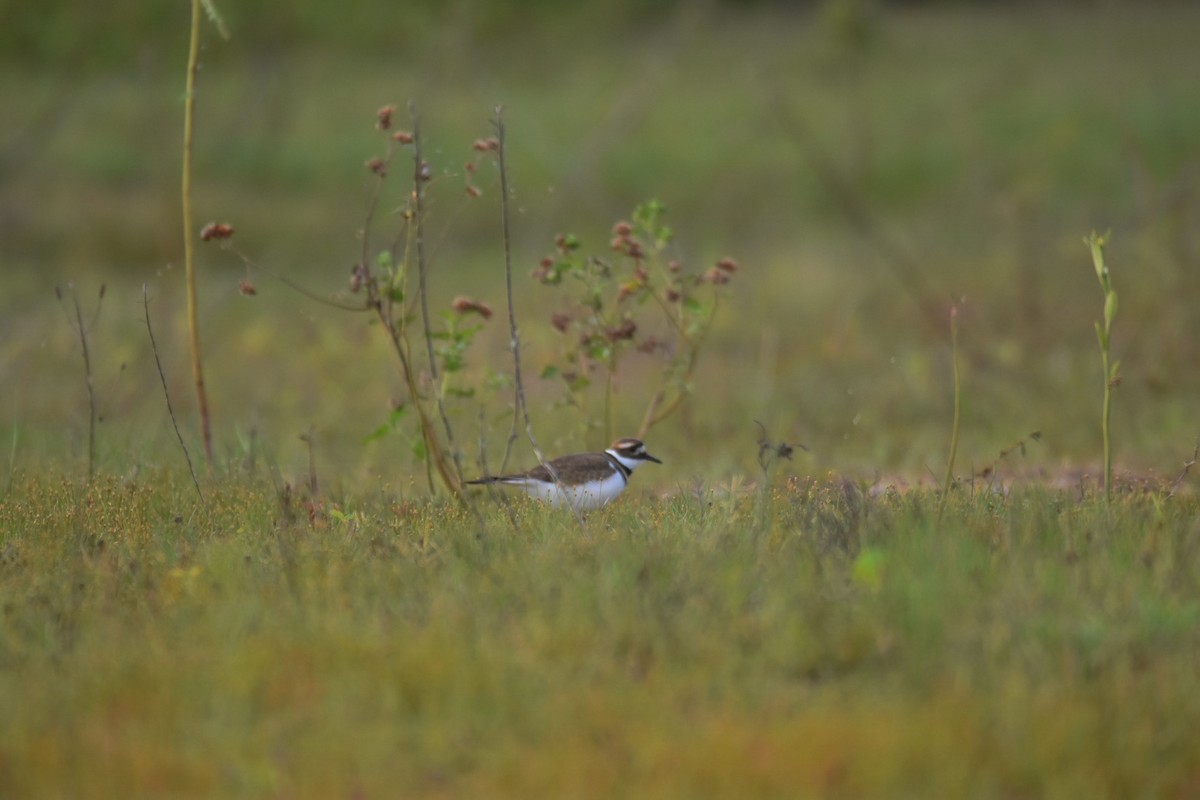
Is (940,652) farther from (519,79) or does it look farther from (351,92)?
(519,79)

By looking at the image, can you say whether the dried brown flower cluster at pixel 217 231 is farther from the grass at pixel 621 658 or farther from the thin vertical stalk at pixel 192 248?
the grass at pixel 621 658

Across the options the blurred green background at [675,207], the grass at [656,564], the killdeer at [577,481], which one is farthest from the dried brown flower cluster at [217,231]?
the killdeer at [577,481]

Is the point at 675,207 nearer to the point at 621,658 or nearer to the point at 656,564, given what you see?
the point at 656,564

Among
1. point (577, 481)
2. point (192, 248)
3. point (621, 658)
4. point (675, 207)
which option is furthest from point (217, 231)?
point (675, 207)

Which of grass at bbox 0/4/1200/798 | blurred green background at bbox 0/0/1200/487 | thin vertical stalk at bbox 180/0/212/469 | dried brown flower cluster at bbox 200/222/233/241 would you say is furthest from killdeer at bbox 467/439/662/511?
thin vertical stalk at bbox 180/0/212/469

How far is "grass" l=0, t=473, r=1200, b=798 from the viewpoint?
350 centimetres

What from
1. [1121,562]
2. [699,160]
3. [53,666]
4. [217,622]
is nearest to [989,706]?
[1121,562]

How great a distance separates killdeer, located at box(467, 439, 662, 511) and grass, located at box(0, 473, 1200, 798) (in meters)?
0.54

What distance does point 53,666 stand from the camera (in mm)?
4168

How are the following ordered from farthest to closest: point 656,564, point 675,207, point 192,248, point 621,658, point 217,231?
point 675,207, point 192,248, point 217,231, point 656,564, point 621,658

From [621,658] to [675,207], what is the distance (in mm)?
20613

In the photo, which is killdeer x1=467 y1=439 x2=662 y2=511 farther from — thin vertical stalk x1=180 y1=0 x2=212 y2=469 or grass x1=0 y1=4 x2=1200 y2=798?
thin vertical stalk x1=180 y1=0 x2=212 y2=469

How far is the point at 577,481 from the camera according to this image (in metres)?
6.03

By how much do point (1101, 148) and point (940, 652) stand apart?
2363 cm
